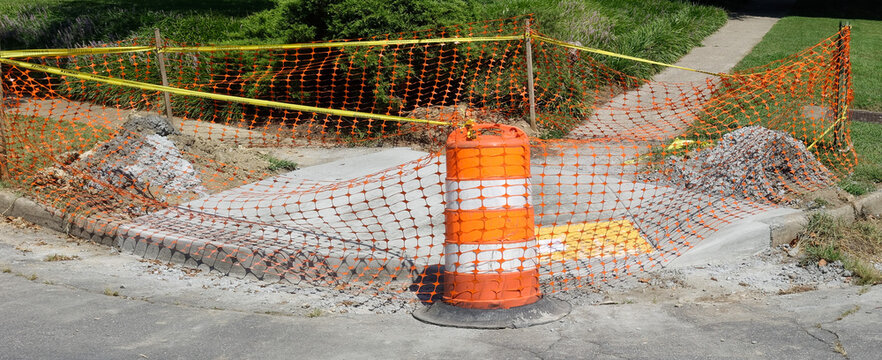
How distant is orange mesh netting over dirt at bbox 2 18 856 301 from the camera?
244 inches

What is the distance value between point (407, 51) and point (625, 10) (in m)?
6.67

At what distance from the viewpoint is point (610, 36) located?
13266 millimetres

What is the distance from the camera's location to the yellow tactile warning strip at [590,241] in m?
6.62

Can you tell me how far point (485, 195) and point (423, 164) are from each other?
2674 mm

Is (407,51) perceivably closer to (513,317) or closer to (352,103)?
(352,103)

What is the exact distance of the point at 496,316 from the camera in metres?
5.18

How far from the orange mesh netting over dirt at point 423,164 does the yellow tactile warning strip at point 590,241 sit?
23 millimetres

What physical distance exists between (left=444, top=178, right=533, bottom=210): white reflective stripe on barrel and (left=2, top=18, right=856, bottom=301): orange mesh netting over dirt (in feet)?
0.04

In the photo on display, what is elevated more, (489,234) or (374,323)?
(489,234)

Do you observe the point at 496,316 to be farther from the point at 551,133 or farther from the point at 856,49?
the point at 856,49

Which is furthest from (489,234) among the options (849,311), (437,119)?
(437,119)

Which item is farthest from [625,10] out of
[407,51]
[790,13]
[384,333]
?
[384,333]

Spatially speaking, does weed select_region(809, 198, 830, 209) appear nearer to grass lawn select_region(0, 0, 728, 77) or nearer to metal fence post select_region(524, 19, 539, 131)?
metal fence post select_region(524, 19, 539, 131)

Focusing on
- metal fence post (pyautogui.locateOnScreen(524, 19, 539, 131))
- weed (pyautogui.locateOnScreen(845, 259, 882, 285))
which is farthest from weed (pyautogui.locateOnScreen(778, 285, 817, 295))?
metal fence post (pyautogui.locateOnScreen(524, 19, 539, 131))
